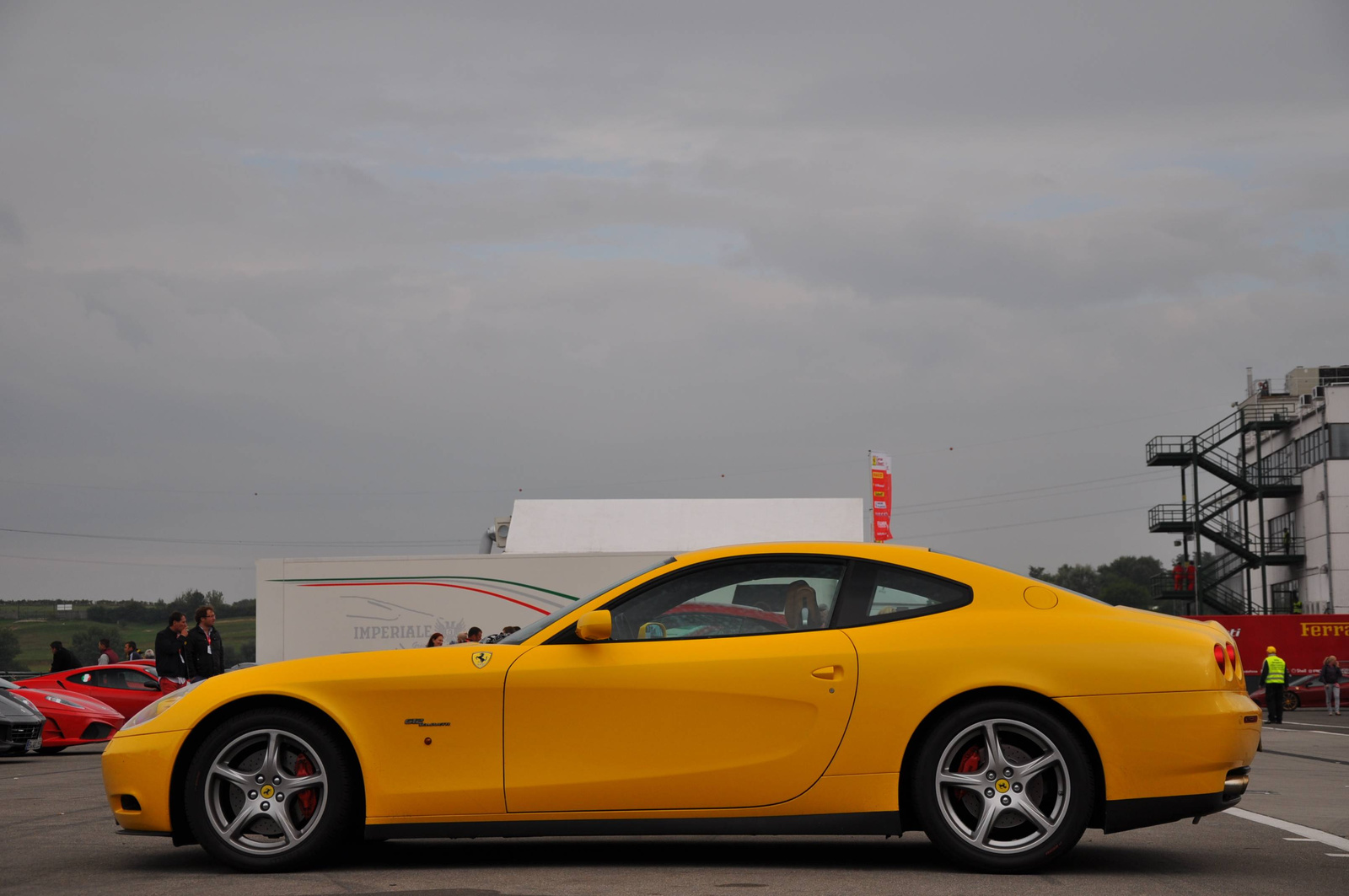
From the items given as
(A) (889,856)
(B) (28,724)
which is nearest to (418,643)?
(B) (28,724)

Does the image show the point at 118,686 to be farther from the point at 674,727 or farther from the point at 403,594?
the point at 674,727

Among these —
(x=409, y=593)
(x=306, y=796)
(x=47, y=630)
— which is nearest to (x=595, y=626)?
(x=306, y=796)

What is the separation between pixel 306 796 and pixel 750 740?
6.38ft

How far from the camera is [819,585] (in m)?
6.09

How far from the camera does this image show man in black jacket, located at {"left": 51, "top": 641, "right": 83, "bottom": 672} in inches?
874

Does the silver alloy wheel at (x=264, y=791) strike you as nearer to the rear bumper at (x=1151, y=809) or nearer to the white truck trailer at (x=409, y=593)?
the rear bumper at (x=1151, y=809)

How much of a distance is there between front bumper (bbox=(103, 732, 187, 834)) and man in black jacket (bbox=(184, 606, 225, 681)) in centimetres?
802

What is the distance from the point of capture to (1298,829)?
7.63 m

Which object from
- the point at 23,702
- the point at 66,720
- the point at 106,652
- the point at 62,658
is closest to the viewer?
the point at 23,702

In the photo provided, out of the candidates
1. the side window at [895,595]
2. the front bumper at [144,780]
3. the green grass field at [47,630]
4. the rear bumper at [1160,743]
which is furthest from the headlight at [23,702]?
the green grass field at [47,630]

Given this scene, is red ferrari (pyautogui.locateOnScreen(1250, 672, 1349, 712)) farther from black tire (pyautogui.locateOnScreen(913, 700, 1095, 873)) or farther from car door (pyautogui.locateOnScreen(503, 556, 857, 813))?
car door (pyautogui.locateOnScreen(503, 556, 857, 813))

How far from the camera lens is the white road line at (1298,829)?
22.6ft

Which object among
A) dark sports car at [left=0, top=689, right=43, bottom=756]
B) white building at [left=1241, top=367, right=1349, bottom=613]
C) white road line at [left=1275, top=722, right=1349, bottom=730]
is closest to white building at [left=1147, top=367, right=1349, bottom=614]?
white building at [left=1241, top=367, right=1349, bottom=613]

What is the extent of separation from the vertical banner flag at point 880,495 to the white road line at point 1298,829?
110 feet
